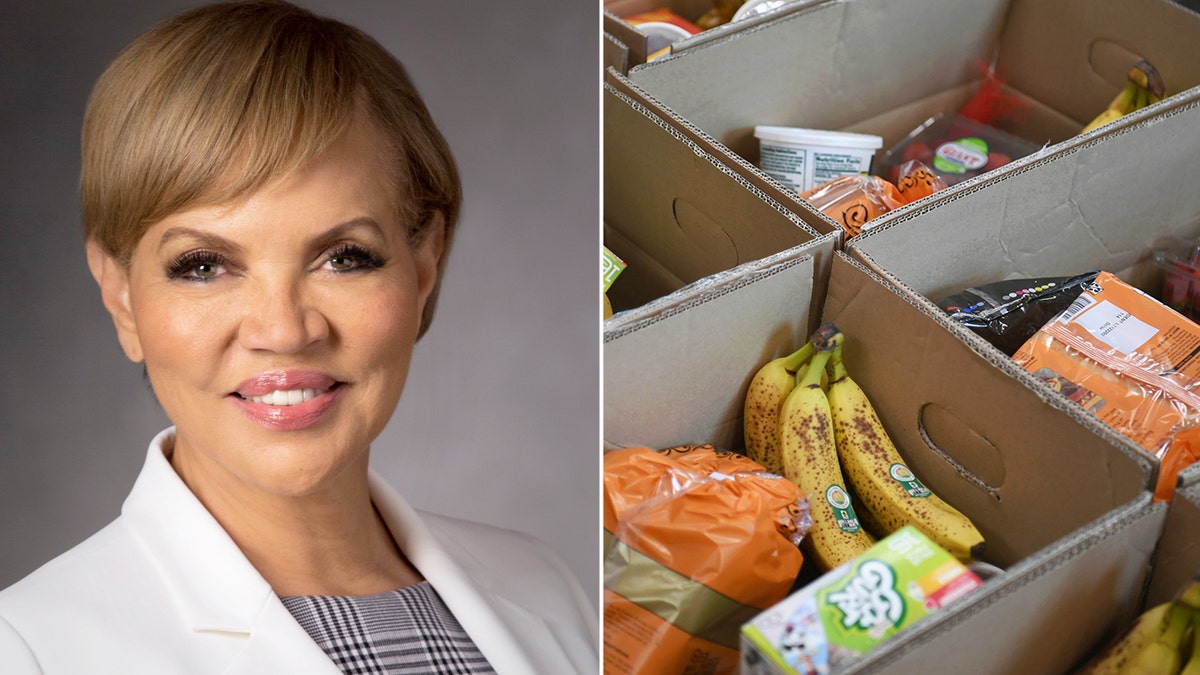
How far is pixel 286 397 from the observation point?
1.04m

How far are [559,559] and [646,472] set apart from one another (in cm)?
14

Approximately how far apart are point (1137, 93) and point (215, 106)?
164 centimetres

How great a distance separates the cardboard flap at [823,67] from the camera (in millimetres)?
1829

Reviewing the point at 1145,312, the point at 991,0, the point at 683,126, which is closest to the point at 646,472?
the point at 683,126

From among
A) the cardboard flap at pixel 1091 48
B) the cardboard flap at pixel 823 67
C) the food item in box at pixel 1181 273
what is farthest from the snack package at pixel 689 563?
the cardboard flap at pixel 1091 48

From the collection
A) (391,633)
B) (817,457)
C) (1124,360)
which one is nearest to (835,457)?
(817,457)

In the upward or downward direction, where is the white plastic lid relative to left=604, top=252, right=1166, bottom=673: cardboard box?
upward

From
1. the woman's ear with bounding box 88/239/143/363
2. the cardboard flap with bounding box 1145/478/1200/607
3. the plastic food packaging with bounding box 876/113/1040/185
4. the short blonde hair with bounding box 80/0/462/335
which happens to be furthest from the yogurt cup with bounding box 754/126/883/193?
the woman's ear with bounding box 88/239/143/363

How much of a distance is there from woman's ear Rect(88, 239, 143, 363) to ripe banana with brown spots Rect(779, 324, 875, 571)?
2.70 ft

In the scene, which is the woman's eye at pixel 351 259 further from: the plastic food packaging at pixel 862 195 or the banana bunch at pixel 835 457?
the plastic food packaging at pixel 862 195

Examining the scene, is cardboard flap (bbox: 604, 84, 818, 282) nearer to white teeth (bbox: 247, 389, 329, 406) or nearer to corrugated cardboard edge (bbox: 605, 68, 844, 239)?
corrugated cardboard edge (bbox: 605, 68, 844, 239)

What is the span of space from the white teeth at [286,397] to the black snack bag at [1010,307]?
0.88 meters

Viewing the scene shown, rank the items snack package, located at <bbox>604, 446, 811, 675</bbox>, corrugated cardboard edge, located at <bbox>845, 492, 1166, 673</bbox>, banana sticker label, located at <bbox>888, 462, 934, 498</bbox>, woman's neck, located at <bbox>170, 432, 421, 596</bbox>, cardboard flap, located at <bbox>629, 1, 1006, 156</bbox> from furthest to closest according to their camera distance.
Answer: cardboard flap, located at <bbox>629, 1, 1006, 156</bbox>
banana sticker label, located at <bbox>888, 462, 934, 498</bbox>
snack package, located at <bbox>604, 446, 811, 675</bbox>
woman's neck, located at <bbox>170, 432, 421, 596</bbox>
corrugated cardboard edge, located at <bbox>845, 492, 1166, 673</bbox>

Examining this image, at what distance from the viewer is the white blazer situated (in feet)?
2.90
